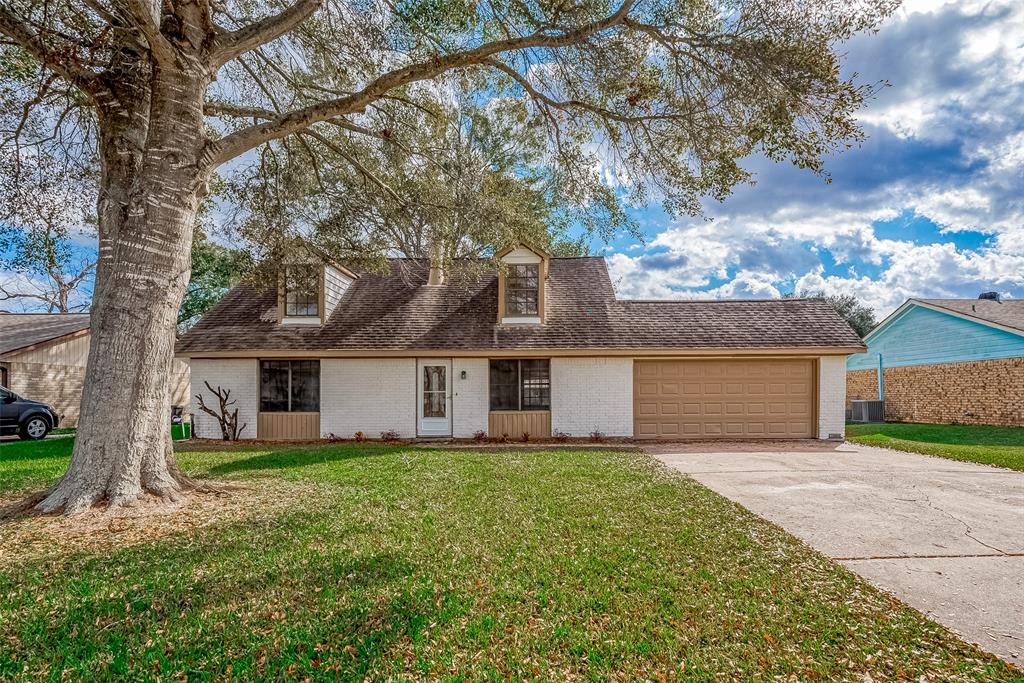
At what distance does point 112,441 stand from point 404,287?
9.51 meters

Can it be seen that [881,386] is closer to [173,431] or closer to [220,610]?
[220,610]

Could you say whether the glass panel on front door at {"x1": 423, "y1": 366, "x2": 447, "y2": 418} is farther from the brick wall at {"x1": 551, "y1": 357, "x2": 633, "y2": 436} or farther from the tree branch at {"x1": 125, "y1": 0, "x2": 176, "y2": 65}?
the tree branch at {"x1": 125, "y1": 0, "x2": 176, "y2": 65}

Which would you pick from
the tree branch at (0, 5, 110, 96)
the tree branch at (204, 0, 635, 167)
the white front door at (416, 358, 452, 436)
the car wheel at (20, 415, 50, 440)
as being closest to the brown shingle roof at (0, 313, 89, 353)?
the car wheel at (20, 415, 50, 440)

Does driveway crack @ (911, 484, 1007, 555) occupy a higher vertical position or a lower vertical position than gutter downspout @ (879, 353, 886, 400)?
lower

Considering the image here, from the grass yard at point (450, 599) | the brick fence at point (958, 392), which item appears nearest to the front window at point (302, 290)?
the grass yard at point (450, 599)

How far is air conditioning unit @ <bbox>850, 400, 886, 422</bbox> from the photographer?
20.4 m

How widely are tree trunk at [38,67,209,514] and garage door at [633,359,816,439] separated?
10.1m

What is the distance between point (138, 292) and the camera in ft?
19.1

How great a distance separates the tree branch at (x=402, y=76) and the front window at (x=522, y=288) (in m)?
6.60

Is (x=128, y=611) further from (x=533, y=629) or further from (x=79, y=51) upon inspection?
(x=79, y=51)

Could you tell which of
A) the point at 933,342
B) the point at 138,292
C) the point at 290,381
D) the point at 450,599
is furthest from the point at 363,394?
the point at 933,342

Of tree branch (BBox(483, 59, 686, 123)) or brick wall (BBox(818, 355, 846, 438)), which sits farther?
brick wall (BBox(818, 355, 846, 438))

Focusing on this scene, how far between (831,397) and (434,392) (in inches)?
391

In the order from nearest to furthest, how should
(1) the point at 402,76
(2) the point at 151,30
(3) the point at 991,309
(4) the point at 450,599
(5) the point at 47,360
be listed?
(4) the point at 450,599 < (2) the point at 151,30 < (1) the point at 402,76 < (3) the point at 991,309 < (5) the point at 47,360
